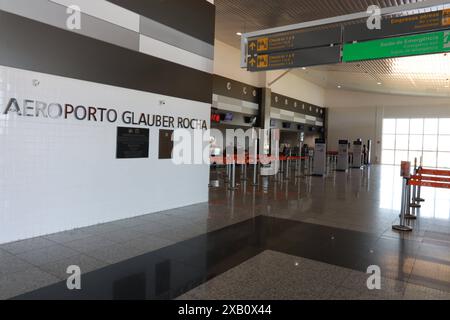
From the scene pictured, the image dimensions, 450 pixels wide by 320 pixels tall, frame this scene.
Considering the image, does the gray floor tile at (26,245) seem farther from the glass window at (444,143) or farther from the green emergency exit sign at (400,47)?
the glass window at (444,143)

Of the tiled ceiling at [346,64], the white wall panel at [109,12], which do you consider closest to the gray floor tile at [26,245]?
the white wall panel at [109,12]

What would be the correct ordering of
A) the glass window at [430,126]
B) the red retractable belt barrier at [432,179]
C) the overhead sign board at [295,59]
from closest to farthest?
the red retractable belt barrier at [432,179]
the overhead sign board at [295,59]
the glass window at [430,126]

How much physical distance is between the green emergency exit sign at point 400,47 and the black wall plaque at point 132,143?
3.53 m

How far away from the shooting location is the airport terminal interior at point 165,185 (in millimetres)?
2803

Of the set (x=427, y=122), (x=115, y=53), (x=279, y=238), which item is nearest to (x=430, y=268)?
(x=279, y=238)

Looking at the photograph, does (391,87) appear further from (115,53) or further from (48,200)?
(48,200)

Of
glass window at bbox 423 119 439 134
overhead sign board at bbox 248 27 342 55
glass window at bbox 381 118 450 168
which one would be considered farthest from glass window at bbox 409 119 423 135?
overhead sign board at bbox 248 27 342 55

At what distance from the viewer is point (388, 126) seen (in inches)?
828

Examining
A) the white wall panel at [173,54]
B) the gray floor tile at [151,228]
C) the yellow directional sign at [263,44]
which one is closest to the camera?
the gray floor tile at [151,228]

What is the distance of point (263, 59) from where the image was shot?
6332 millimetres

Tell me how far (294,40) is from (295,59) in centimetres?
35

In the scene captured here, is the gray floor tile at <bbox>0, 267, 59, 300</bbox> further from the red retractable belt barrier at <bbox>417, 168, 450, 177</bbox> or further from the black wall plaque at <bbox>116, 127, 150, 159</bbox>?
the red retractable belt barrier at <bbox>417, 168, 450, 177</bbox>

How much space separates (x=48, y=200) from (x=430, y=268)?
4148 mm

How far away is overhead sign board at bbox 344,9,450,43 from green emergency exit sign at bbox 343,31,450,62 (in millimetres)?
75
